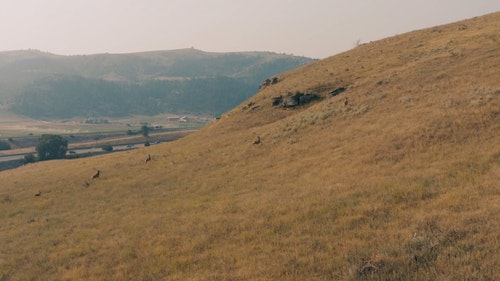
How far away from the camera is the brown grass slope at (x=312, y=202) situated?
12.6m

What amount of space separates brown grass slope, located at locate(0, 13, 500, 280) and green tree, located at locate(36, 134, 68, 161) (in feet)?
324

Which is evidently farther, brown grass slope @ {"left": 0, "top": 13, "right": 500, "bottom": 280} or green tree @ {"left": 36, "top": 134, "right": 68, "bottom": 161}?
green tree @ {"left": 36, "top": 134, "right": 68, "bottom": 161}

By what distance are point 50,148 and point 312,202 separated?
444 ft

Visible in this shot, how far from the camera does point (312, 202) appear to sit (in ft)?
60.2

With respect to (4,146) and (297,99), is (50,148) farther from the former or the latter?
(297,99)

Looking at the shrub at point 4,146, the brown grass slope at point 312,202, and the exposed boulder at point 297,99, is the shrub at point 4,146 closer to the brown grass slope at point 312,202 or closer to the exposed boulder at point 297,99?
the brown grass slope at point 312,202

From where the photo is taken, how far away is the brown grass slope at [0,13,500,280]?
1262 cm

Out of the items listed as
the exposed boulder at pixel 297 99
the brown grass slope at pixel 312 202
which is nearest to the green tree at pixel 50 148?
the brown grass slope at pixel 312 202

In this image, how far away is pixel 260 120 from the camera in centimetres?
5353

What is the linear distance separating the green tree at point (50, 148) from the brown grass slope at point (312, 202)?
324ft

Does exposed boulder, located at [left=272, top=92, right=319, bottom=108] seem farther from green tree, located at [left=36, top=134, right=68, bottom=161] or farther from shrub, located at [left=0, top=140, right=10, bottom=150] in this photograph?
shrub, located at [left=0, top=140, right=10, bottom=150]

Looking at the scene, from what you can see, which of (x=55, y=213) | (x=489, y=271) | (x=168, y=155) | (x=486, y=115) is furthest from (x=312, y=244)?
(x=168, y=155)

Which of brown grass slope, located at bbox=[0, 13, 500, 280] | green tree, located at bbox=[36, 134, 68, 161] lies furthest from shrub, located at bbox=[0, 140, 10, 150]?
brown grass slope, located at bbox=[0, 13, 500, 280]

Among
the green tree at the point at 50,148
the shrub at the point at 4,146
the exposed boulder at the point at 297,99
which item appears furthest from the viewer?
the shrub at the point at 4,146
